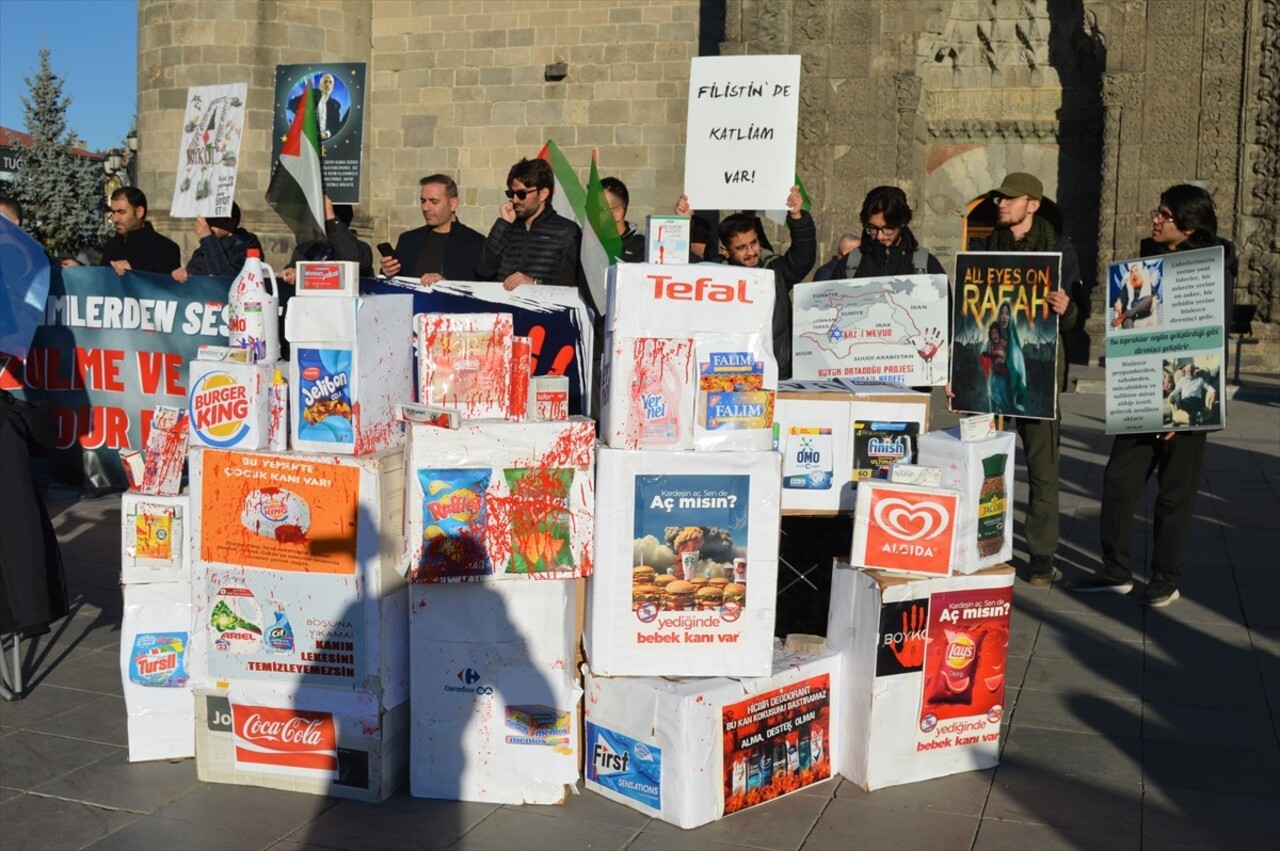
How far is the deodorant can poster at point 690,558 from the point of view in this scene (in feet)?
14.4

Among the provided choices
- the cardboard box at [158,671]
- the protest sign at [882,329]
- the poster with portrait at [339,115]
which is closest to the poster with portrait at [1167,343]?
the protest sign at [882,329]

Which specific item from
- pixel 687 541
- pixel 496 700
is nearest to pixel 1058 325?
pixel 687 541

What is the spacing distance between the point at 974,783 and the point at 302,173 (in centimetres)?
375

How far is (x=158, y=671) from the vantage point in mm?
4848

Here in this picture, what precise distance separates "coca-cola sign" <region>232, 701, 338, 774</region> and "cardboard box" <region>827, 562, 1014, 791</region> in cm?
170

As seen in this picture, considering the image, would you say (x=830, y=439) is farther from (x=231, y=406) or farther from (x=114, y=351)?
(x=114, y=351)

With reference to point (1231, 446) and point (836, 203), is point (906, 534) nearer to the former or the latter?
point (1231, 446)

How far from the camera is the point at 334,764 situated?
4465 mm

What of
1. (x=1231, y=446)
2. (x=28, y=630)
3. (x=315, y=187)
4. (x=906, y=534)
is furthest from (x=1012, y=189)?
(x=1231, y=446)

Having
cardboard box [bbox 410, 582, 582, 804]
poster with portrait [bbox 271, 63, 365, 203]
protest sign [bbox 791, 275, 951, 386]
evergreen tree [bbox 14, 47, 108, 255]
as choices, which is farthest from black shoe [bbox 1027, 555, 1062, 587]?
evergreen tree [bbox 14, 47, 108, 255]

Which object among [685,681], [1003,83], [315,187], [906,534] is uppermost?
[1003,83]

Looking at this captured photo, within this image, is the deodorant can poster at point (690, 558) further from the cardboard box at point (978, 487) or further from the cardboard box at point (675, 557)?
the cardboard box at point (978, 487)

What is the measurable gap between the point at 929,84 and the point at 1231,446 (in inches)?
299

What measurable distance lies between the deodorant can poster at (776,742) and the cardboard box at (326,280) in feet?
5.96
